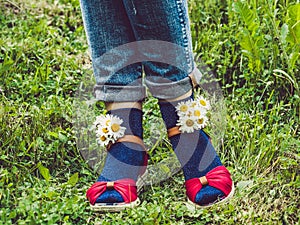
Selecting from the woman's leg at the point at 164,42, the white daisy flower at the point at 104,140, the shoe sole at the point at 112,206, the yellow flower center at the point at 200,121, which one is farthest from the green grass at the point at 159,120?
the woman's leg at the point at 164,42

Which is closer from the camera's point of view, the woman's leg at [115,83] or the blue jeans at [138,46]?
the blue jeans at [138,46]

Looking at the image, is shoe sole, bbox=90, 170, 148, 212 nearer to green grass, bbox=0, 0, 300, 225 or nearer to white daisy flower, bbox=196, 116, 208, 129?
green grass, bbox=0, 0, 300, 225

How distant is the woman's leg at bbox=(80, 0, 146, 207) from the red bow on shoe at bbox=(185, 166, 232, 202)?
178 millimetres

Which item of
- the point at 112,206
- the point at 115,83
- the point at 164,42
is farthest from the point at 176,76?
the point at 112,206

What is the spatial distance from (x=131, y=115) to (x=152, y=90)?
13 cm

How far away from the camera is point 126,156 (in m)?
1.79

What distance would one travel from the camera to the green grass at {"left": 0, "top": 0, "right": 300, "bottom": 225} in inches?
67.1

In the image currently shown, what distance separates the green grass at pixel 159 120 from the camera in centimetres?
171

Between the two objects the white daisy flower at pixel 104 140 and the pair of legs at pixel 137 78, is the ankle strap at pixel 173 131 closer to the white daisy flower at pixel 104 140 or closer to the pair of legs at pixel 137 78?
the pair of legs at pixel 137 78

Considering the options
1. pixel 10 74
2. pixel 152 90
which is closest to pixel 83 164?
pixel 152 90

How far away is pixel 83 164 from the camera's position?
195 centimetres

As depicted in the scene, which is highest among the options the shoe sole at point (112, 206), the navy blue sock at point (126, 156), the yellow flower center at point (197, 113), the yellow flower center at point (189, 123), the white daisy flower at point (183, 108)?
the white daisy flower at point (183, 108)

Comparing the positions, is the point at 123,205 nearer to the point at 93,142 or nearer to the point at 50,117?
the point at 93,142

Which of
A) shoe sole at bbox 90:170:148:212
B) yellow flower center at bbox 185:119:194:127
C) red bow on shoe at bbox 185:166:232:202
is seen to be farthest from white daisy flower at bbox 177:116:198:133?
shoe sole at bbox 90:170:148:212
